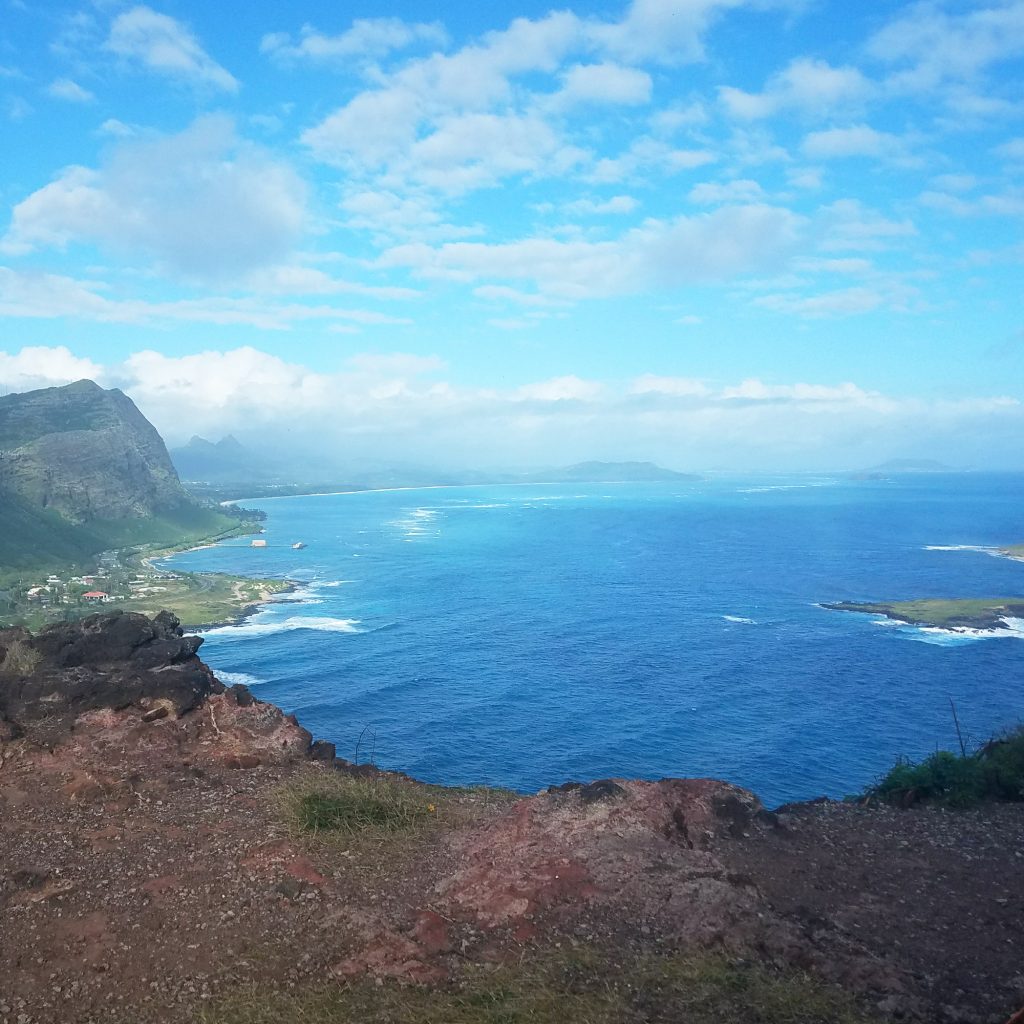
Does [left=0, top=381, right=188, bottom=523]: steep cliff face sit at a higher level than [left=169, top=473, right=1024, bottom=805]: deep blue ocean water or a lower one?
higher

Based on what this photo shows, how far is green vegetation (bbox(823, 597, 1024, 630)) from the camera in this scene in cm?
7425

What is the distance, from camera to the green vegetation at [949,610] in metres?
74.2

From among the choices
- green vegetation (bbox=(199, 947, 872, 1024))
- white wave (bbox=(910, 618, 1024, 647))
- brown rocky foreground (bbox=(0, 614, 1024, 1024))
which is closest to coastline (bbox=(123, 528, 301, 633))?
brown rocky foreground (bbox=(0, 614, 1024, 1024))

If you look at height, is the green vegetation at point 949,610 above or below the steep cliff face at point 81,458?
below

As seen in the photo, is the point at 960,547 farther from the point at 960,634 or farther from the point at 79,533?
the point at 79,533

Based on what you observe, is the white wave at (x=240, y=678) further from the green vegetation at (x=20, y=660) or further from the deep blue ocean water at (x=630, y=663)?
the green vegetation at (x=20, y=660)

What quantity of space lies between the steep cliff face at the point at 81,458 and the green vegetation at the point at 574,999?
147813 mm

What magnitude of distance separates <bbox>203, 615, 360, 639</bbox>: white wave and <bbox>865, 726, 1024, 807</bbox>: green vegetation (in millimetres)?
62438

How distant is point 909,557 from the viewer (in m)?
114

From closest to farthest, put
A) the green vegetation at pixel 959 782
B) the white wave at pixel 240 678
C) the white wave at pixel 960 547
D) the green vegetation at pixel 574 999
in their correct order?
the green vegetation at pixel 574 999
the green vegetation at pixel 959 782
the white wave at pixel 240 678
the white wave at pixel 960 547

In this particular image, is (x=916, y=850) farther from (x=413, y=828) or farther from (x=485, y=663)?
(x=485, y=663)

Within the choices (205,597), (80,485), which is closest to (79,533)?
(80,485)

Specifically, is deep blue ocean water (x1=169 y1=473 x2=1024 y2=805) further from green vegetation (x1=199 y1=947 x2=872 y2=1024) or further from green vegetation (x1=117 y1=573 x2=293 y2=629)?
green vegetation (x1=199 y1=947 x2=872 y2=1024)

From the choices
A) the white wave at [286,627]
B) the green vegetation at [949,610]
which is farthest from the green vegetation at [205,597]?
the green vegetation at [949,610]
